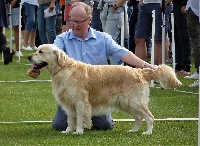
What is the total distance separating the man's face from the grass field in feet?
3.75

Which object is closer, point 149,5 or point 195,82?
point 195,82

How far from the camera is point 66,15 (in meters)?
15.5

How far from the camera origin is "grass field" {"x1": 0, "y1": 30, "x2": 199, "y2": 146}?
782 centimetres

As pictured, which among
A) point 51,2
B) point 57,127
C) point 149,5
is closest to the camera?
point 57,127

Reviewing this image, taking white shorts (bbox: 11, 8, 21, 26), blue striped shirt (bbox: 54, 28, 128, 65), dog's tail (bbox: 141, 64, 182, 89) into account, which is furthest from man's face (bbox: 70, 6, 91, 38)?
white shorts (bbox: 11, 8, 21, 26)

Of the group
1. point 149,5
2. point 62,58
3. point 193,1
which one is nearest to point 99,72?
point 62,58

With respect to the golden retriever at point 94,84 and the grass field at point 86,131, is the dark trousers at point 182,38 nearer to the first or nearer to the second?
the grass field at point 86,131

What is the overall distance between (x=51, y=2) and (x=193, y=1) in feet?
18.8

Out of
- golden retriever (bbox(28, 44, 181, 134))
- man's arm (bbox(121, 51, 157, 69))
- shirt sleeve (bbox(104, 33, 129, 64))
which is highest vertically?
shirt sleeve (bbox(104, 33, 129, 64))

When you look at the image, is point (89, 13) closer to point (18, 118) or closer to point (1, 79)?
point (18, 118)

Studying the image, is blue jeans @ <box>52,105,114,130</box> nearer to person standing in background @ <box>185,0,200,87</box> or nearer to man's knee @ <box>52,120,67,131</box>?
man's knee @ <box>52,120,67,131</box>

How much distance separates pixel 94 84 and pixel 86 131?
696mm

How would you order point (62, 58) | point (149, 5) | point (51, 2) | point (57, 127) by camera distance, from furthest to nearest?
point (51, 2) → point (149, 5) → point (57, 127) → point (62, 58)

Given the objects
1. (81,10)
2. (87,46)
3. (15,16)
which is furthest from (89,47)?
(15,16)
